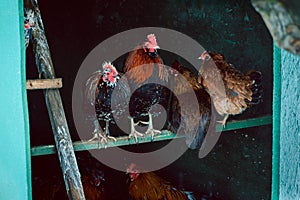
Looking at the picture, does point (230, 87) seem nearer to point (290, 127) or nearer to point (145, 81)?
point (145, 81)

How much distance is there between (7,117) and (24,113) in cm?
6

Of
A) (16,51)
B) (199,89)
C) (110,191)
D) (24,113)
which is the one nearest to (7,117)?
(24,113)

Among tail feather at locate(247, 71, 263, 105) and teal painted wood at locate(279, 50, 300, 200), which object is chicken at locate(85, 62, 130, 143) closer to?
tail feather at locate(247, 71, 263, 105)

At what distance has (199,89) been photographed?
2498mm

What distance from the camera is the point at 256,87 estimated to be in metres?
2.34

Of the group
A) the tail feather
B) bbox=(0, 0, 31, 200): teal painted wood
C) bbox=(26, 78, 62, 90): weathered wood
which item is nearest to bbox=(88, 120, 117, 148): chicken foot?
Result: bbox=(26, 78, 62, 90): weathered wood

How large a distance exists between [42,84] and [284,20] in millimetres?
1287

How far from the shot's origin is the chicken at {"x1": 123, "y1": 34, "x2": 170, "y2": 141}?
2.37 metres

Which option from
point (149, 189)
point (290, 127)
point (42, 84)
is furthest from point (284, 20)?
point (149, 189)

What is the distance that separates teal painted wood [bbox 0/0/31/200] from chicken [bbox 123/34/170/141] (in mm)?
806

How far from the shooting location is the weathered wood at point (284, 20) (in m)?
0.61

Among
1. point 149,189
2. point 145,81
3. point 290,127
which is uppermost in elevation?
point 145,81

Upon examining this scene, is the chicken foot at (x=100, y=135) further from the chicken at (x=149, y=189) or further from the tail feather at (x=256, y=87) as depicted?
the tail feather at (x=256, y=87)

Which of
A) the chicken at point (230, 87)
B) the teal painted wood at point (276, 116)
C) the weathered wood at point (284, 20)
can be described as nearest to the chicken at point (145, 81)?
the chicken at point (230, 87)
